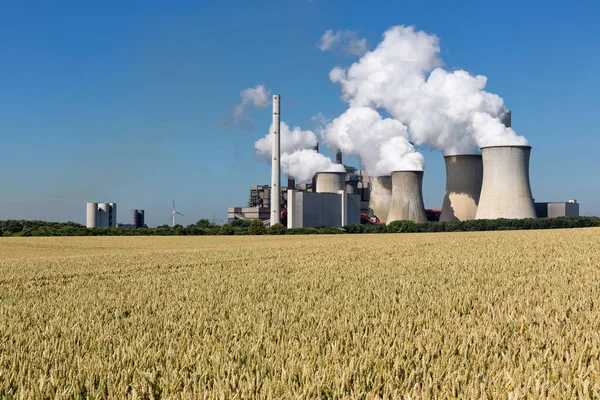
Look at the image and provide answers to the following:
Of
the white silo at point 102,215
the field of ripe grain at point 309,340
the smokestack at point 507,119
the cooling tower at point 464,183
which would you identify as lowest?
the field of ripe grain at point 309,340

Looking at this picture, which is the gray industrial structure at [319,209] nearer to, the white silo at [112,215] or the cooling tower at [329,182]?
Result: the cooling tower at [329,182]

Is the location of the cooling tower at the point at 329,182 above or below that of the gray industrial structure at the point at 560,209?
above

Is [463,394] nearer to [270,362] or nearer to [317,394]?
[317,394]

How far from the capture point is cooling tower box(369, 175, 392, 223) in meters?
63.7

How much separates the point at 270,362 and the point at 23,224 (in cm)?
4974

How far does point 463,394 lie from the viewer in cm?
302

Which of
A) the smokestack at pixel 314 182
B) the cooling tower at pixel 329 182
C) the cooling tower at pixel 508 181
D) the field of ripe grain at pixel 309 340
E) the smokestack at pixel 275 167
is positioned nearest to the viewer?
the field of ripe grain at pixel 309 340

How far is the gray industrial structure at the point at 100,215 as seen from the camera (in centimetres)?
8369

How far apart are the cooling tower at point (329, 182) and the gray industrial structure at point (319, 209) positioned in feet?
5.18

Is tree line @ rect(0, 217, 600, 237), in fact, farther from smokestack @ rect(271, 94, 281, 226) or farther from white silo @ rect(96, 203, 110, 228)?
white silo @ rect(96, 203, 110, 228)

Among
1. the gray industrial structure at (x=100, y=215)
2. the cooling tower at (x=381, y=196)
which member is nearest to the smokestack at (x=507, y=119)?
the cooling tower at (x=381, y=196)

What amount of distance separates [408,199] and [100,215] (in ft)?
171

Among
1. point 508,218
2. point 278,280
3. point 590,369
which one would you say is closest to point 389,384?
point 590,369

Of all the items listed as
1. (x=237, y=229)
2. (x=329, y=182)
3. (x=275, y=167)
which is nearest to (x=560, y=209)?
(x=329, y=182)
